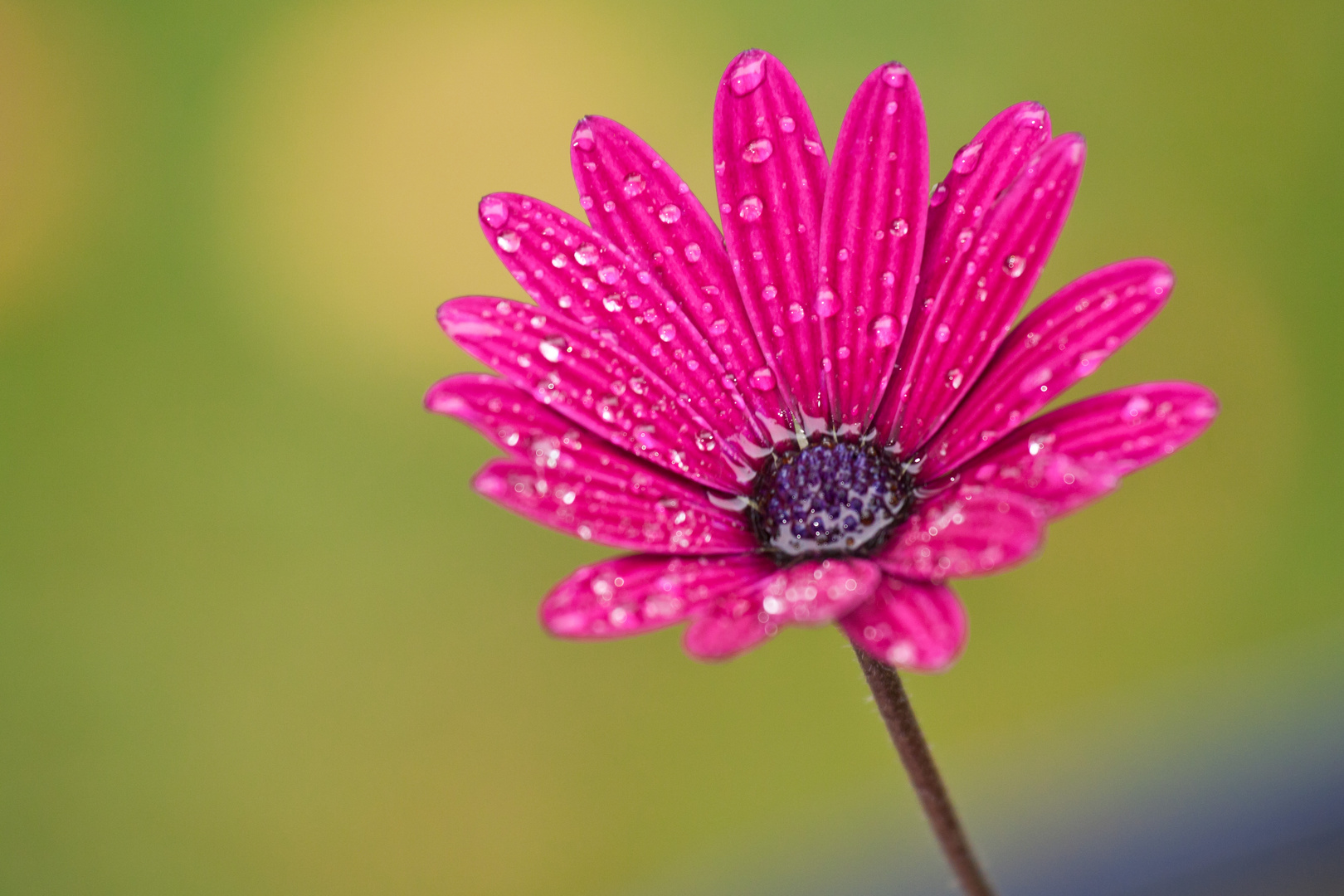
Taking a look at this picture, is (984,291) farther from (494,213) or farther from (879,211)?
(494,213)

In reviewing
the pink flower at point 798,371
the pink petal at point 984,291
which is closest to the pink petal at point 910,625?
the pink flower at point 798,371

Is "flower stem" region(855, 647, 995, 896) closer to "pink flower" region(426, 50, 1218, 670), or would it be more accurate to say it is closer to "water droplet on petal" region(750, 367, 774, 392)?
"pink flower" region(426, 50, 1218, 670)

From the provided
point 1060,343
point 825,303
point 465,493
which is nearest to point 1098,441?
point 1060,343

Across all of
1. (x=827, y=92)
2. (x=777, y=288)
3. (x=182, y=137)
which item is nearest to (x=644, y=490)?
(x=777, y=288)

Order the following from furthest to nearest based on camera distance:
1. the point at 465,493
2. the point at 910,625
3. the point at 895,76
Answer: the point at 465,493 < the point at 895,76 < the point at 910,625

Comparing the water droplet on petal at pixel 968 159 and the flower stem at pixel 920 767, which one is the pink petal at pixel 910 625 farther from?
the water droplet on petal at pixel 968 159

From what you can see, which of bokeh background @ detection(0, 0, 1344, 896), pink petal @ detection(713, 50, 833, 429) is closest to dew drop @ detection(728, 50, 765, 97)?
pink petal @ detection(713, 50, 833, 429)
